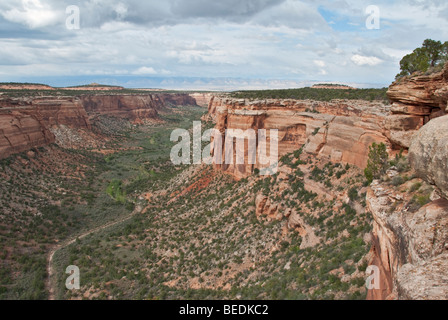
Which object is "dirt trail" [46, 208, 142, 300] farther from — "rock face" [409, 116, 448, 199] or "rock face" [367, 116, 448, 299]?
"rock face" [409, 116, 448, 199]

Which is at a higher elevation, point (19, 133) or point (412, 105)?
point (412, 105)

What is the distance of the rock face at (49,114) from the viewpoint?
1887 inches

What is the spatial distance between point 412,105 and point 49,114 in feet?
245

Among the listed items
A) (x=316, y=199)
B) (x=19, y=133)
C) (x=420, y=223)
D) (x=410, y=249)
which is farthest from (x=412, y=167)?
(x=19, y=133)

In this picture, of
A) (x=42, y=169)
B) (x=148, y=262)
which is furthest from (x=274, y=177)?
(x=42, y=169)

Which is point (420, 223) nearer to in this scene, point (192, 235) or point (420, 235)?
point (420, 235)

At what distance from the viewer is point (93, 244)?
104ft

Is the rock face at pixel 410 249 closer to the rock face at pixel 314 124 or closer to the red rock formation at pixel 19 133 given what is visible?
the rock face at pixel 314 124

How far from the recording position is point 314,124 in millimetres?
29531

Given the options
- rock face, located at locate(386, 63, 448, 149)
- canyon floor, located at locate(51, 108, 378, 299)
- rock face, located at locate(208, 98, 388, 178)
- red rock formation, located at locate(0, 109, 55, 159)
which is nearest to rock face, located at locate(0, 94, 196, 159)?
red rock formation, located at locate(0, 109, 55, 159)

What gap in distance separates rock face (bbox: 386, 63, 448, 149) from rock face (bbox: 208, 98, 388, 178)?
6.54 m

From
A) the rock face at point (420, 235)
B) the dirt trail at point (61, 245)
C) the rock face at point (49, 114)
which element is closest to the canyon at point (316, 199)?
the rock face at point (420, 235)

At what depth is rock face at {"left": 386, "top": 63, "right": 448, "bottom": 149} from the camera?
13180 millimetres
